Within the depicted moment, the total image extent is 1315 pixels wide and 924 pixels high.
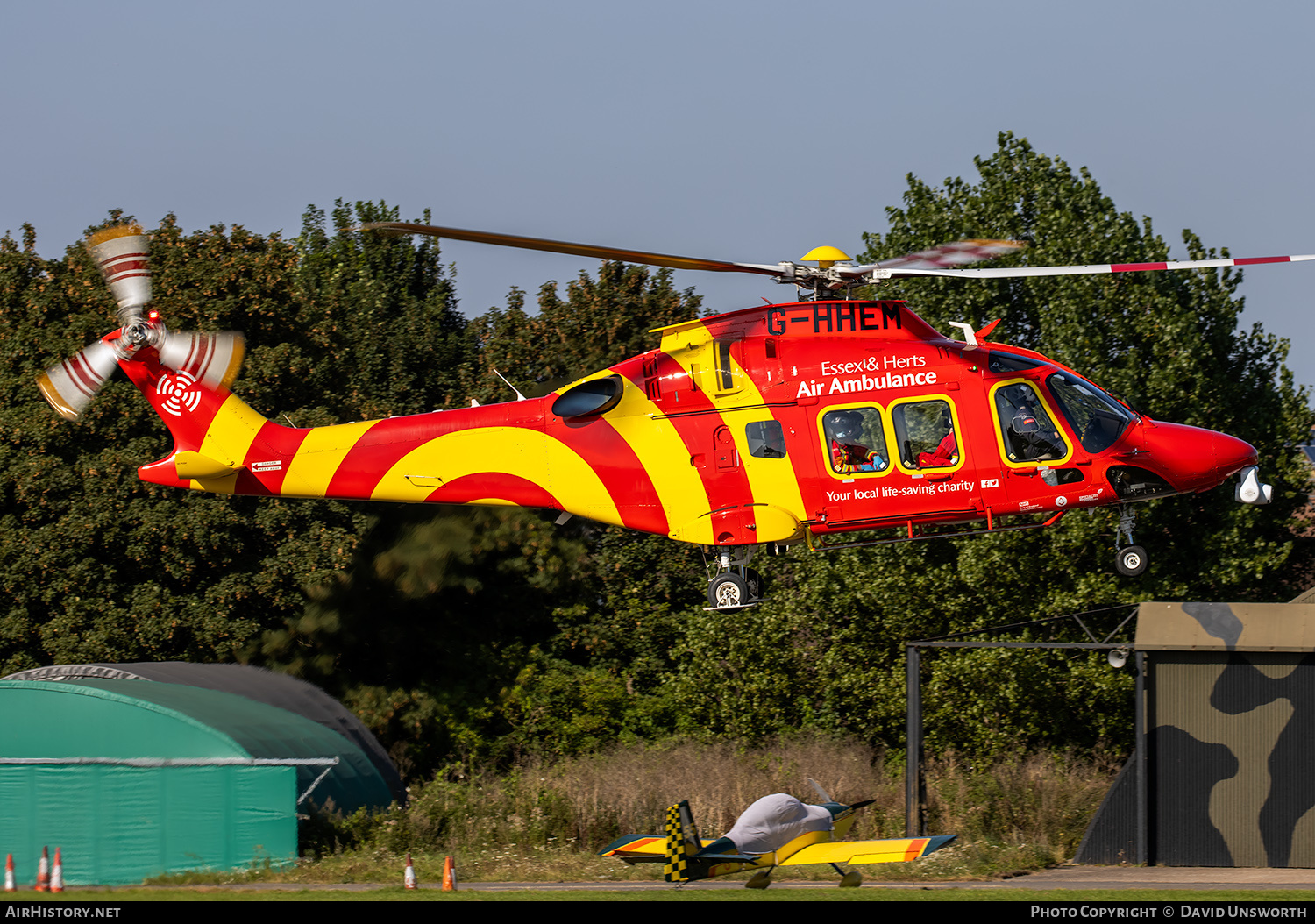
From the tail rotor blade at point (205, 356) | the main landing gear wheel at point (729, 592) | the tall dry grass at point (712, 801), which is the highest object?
the tail rotor blade at point (205, 356)

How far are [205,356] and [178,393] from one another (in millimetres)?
740

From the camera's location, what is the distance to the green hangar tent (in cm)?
2098

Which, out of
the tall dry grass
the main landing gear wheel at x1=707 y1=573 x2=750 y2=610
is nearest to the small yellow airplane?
the main landing gear wheel at x1=707 y1=573 x2=750 y2=610

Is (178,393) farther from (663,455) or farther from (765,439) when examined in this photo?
(765,439)

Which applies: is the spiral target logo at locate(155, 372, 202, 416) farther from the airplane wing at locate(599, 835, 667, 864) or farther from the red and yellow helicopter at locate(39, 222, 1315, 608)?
the airplane wing at locate(599, 835, 667, 864)

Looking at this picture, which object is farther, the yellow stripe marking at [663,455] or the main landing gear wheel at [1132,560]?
the yellow stripe marking at [663,455]

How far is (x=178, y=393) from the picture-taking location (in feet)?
70.6

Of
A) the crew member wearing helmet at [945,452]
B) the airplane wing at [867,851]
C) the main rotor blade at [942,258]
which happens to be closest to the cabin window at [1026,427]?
the crew member wearing helmet at [945,452]

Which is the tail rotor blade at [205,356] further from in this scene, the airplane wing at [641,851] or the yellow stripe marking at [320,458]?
the airplane wing at [641,851]

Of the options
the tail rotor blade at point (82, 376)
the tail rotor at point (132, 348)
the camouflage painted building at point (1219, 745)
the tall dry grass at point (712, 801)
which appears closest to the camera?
the tail rotor at point (132, 348)

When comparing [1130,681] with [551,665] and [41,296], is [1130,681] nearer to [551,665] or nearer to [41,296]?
[551,665]

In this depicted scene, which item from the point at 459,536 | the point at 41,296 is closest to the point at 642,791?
the point at 459,536

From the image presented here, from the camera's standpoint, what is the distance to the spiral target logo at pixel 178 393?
2142 centimetres

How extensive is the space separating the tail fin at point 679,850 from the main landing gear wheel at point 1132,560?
250 inches
